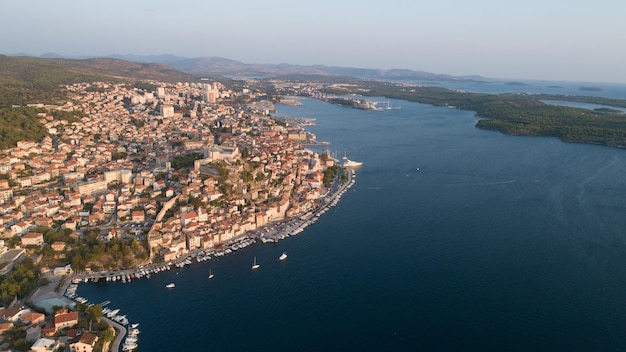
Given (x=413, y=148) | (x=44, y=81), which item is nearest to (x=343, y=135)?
(x=413, y=148)

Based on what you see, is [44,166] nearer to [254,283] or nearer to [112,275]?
[112,275]

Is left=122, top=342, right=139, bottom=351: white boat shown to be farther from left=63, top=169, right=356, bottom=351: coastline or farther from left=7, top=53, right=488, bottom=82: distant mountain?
left=7, top=53, right=488, bottom=82: distant mountain

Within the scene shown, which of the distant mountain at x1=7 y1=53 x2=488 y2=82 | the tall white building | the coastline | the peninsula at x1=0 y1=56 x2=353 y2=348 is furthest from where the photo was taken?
the distant mountain at x1=7 y1=53 x2=488 y2=82

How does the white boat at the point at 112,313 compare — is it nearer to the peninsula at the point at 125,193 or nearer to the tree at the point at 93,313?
the tree at the point at 93,313

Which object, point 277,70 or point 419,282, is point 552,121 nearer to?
point 419,282

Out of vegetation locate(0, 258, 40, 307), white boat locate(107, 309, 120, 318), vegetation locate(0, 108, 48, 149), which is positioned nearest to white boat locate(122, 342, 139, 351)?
white boat locate(107, 309, 120, 318)
